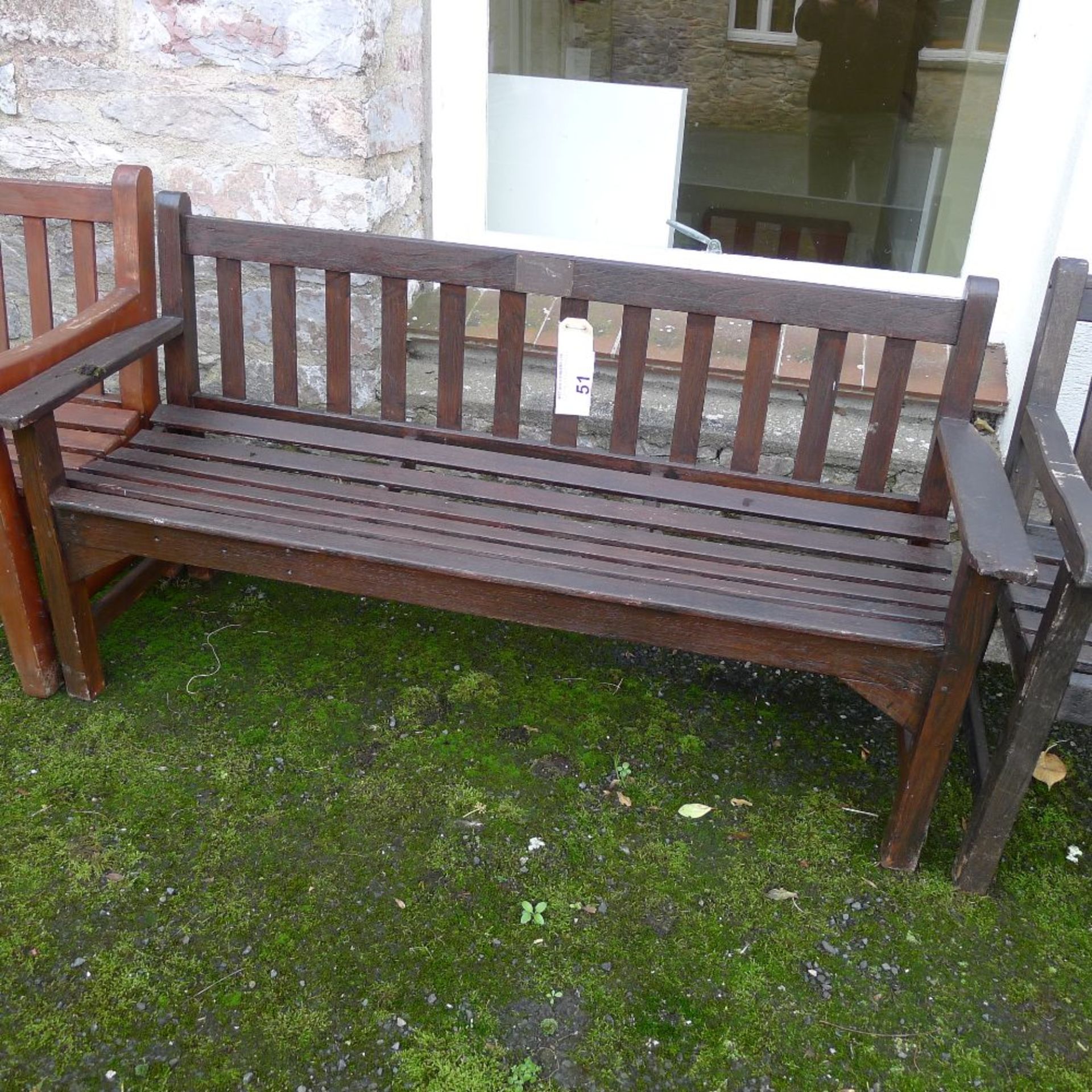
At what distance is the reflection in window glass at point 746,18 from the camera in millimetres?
8859

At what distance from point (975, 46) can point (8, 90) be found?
2.92 m

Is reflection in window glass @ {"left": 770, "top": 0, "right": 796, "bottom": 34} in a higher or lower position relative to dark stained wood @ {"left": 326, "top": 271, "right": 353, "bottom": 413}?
higher

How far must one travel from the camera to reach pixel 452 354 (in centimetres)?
257

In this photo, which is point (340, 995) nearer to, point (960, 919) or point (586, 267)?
point (960, 919)

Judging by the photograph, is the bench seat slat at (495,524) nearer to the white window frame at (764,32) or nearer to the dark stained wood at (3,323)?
the dark stained wood at (3,323)

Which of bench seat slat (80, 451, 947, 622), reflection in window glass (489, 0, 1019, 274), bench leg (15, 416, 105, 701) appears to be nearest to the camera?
bench seat slat (80, 451, 947, 622)

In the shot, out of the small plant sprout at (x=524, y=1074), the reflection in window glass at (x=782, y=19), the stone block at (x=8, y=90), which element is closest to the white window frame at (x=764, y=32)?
the reflection in window glass at (x=782, y=19)

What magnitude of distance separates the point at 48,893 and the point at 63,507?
2.58ft

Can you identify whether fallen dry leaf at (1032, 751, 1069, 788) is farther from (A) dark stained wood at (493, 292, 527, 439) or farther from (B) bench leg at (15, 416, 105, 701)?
(B) bench leg at (15, 416, 105, 701)

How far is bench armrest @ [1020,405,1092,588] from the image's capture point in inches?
66.2

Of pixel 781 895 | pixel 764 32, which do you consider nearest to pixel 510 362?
pixel 781 895

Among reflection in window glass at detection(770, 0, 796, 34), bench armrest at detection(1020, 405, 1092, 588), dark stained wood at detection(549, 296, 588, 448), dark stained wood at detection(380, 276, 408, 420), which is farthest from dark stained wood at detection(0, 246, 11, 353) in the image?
reflection in window glass at detection(770, 0, 796, 34)

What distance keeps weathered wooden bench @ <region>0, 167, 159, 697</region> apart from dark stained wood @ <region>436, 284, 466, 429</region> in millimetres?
732

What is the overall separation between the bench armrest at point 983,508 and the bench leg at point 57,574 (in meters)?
1.82
